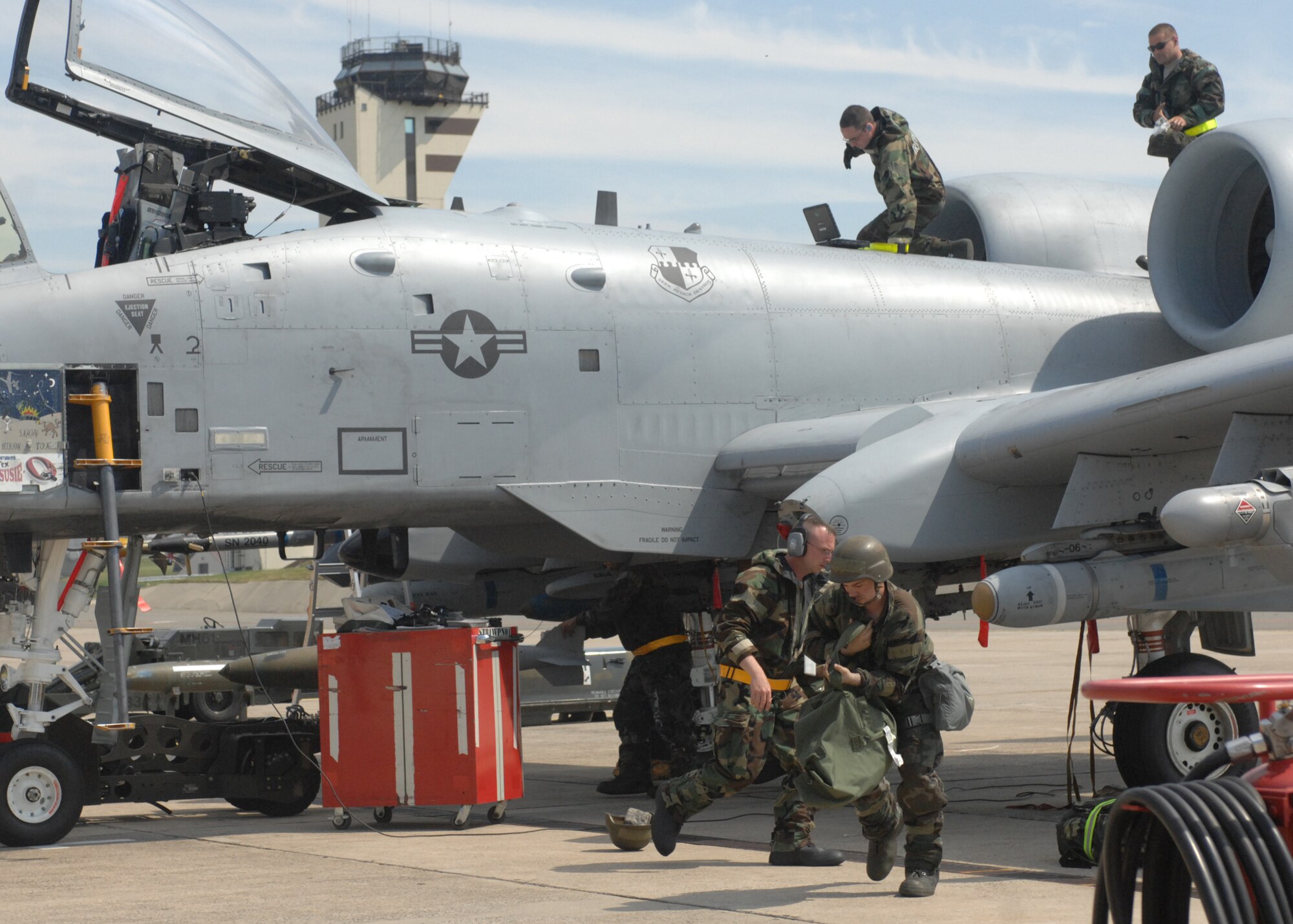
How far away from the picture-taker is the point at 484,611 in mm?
13633

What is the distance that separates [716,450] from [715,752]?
3144 mm

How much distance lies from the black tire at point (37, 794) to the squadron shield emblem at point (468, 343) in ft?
10.5

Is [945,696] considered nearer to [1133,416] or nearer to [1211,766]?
[1133,416]

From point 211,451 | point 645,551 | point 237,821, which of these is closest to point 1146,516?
point 645,551

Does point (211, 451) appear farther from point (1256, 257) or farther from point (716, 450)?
point (1256, 257)

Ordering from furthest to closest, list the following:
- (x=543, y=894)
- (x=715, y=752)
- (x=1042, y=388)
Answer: (x=1042, y=388) → (x=715, y=752) → (x=543, y=894)

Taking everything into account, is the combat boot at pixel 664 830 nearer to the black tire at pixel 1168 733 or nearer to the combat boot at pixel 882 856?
the combat boot at pixel 882 856

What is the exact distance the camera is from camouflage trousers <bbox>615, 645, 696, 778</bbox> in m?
11.0

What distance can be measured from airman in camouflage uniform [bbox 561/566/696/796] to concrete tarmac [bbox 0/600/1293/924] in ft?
0.84

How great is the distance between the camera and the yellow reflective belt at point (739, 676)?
7809mm

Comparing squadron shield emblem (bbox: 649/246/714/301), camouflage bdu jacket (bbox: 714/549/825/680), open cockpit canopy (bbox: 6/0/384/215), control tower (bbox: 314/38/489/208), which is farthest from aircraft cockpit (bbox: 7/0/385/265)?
control tower (bbox: 314/38/489/208)

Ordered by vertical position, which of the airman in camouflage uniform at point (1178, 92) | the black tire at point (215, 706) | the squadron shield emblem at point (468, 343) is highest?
the airman in camouflage uniform at point (1178, 92)

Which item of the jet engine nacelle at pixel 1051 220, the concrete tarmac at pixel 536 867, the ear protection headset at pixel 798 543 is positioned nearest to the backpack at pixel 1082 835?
the concrete tarmac at pixel 536 867

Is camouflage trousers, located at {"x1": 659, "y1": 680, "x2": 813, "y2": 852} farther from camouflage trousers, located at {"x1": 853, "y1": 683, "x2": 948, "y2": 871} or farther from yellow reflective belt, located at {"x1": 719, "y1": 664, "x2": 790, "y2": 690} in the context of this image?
camouflage trousers, located at {"x1": 853, "y1": 683, "x2": 948, "y2": 871}
